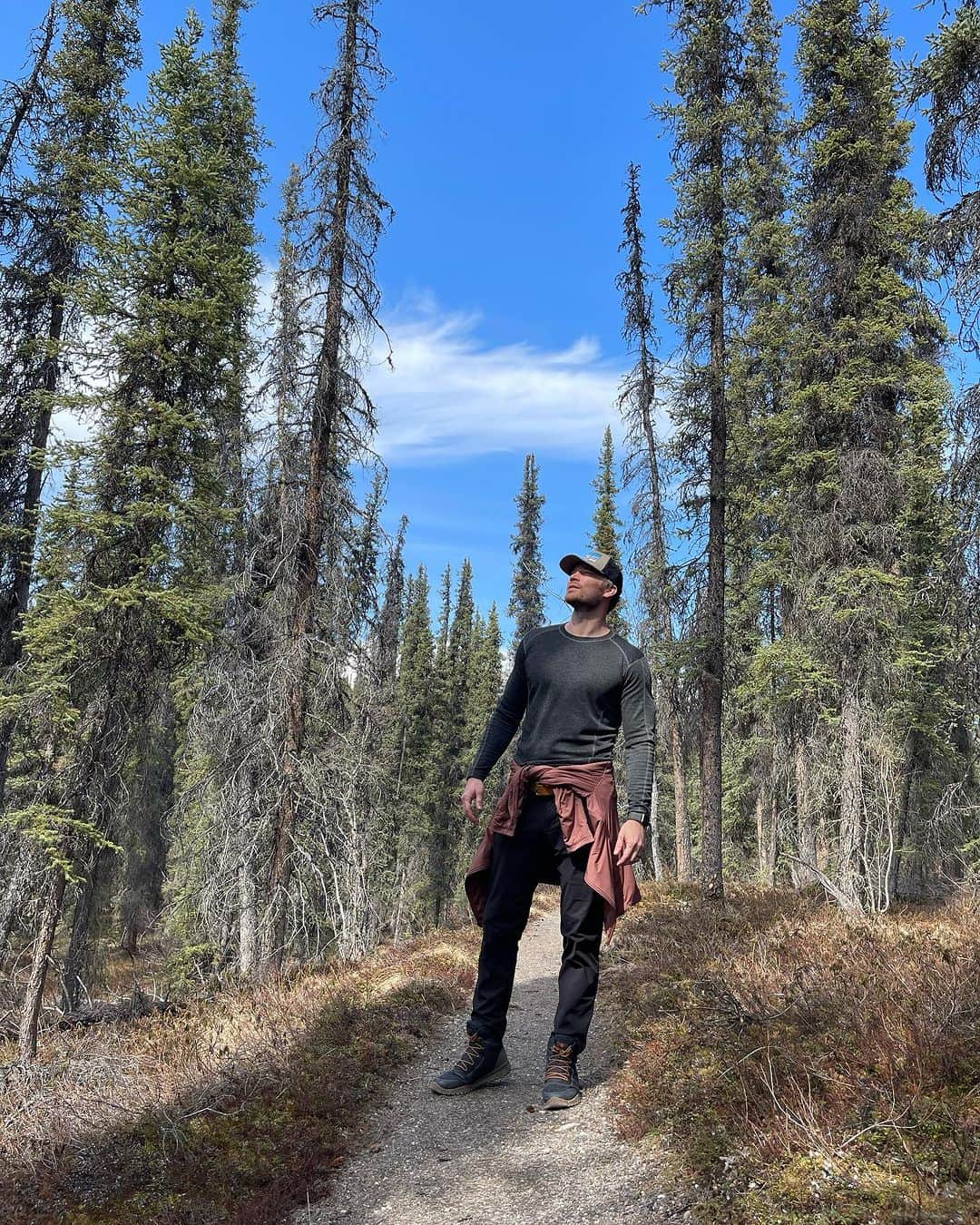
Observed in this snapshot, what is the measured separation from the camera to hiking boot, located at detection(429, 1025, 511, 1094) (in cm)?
448

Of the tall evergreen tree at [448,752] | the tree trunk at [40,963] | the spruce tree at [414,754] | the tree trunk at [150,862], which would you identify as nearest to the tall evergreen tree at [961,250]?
the tree trunk at [40,963]

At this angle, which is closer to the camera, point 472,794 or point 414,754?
point 472,794

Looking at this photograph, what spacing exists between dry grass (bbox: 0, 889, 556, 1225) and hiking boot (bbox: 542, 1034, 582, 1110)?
111 centimetres

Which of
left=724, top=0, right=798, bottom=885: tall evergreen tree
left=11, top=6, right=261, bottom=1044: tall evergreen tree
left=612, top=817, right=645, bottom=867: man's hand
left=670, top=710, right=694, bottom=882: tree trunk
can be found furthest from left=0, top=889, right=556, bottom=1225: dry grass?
left=670, top=710, right=694, bottom=882: tree trunk

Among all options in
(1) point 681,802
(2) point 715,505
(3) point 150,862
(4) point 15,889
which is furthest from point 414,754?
(4) point 15,889

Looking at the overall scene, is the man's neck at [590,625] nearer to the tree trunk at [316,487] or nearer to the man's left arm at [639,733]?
the man's left arm at [639,733]

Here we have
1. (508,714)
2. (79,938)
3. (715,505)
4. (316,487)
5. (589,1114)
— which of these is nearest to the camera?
(589,1114)

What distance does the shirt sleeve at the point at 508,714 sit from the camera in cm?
466

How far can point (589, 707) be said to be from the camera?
429 centimetres

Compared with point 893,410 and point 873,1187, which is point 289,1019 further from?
point 893,410

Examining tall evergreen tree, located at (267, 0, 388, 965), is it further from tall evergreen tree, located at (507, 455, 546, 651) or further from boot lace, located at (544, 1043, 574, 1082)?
tall evergreen tree, located at (507, 455, 546, 651)

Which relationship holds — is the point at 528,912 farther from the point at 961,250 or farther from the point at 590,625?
the point at 961,250

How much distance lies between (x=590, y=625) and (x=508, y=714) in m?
0.78

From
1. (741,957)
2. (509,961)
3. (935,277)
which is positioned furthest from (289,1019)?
(935,277)
